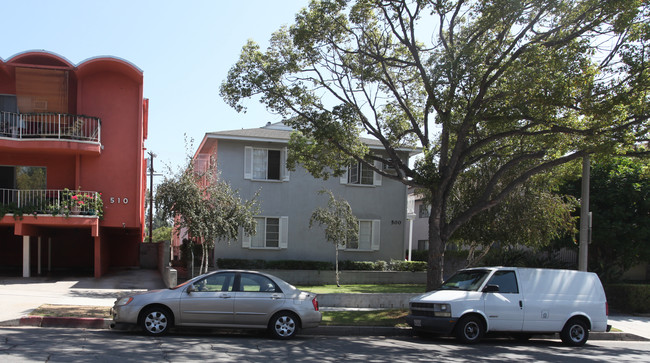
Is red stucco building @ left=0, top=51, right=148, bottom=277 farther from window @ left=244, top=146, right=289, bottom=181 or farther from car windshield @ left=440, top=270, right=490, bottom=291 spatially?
car windshield @ left=440, top=270, right=490, bottom=291

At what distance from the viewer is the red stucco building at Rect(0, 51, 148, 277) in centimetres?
2044

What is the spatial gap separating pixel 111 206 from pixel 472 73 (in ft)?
49.9

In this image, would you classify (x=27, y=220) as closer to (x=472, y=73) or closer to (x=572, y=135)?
(x=472, y=73)

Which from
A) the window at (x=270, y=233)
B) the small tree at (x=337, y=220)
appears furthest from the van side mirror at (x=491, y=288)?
the window at (x=270, y=233)

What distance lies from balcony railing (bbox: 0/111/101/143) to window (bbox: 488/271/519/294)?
15753mm

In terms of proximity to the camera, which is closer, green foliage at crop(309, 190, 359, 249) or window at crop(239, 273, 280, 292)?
window at crop(239, 273, 280, 292)

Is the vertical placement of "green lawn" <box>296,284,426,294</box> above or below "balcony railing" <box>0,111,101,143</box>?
below

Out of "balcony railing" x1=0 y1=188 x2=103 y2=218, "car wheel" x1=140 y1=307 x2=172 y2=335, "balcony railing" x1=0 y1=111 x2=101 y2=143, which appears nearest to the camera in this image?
"car wheel" x1=140 y1=307 x2=172 y2=335

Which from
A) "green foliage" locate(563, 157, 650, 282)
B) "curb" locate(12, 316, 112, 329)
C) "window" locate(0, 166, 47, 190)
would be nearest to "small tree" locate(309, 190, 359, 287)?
"green foliage" locate(563, 157, 650, 282)

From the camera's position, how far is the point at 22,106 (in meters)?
21.3

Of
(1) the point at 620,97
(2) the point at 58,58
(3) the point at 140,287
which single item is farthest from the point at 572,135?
(2) the point at 58,58

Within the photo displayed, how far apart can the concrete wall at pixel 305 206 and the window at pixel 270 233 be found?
23 cm

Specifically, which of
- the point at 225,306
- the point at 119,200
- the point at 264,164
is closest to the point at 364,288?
the point at 264,164

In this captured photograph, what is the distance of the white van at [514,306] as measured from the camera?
39.3 feet
